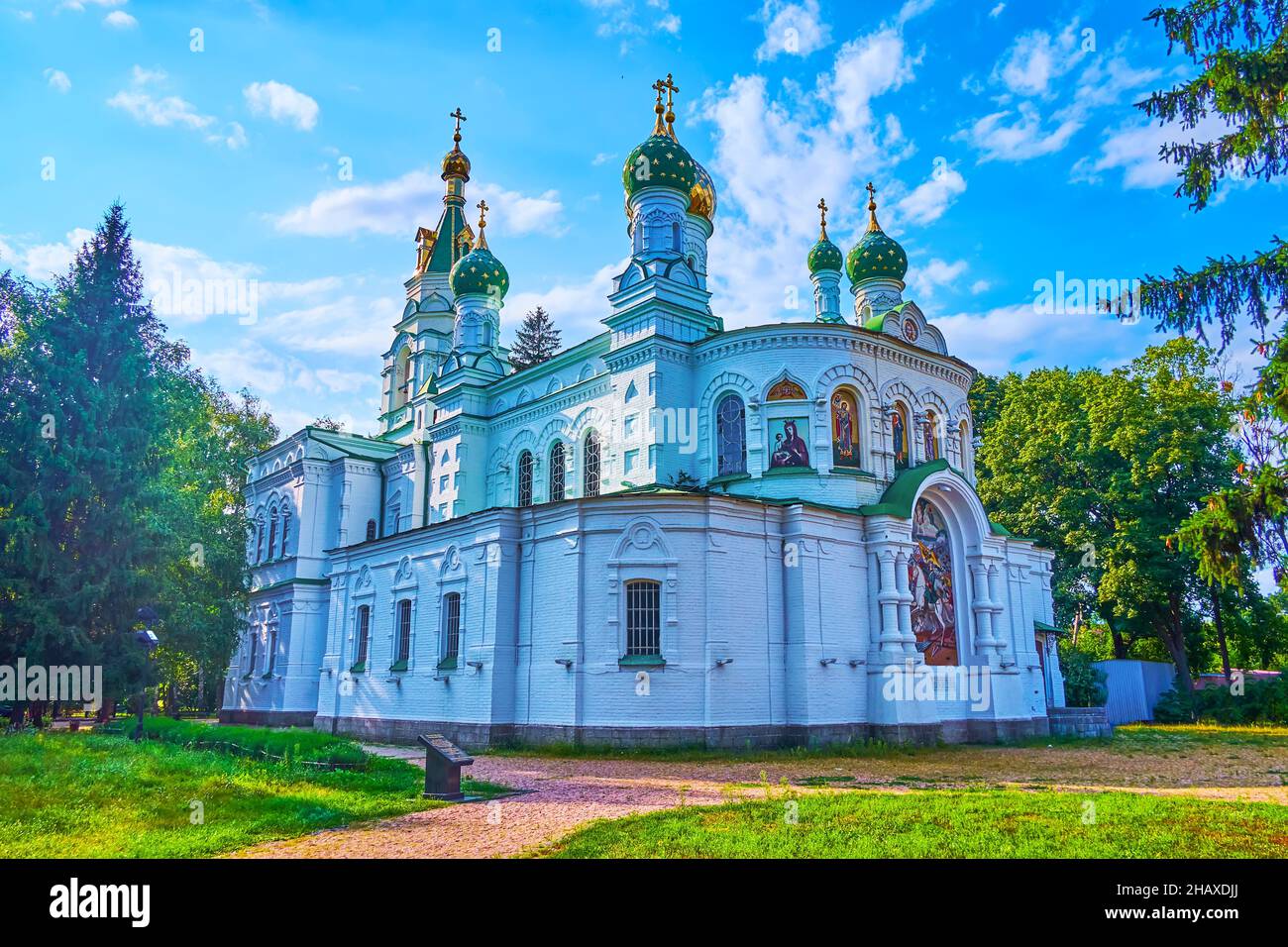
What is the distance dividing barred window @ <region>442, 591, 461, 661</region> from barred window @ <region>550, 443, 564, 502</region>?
5.28 metres

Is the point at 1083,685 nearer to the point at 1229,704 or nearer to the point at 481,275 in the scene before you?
the point at 1229,704

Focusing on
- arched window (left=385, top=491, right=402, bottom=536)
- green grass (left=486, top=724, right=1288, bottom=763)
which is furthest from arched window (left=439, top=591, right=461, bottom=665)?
arched window (left=385, top=491, right=402, bottom=536)

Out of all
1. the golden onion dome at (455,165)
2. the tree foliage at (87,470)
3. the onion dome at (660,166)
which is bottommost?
the tree foliage at (87,470)

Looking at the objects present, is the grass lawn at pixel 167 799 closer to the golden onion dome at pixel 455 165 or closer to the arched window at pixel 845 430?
the arched window at pixel 845 430

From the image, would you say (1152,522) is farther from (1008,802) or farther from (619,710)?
(1008,802)

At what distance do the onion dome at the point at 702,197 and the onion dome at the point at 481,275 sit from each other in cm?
760

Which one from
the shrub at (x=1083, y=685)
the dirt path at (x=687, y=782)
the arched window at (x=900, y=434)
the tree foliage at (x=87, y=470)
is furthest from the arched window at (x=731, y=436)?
the shrub at (x=1083, y=685)

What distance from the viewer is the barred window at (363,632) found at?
82.7 ft

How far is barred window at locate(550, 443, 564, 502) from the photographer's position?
26.2 metres

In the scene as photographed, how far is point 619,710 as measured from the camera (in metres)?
18.0

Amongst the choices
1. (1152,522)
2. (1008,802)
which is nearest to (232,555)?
(1008,802)

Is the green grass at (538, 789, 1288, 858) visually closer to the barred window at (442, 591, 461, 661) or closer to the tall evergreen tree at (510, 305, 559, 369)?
the barred window at (442, 591, 461, 661)

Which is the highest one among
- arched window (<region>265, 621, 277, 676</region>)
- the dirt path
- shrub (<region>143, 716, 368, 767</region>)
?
arched window (<region>265, 621, 277, 676</region>)
